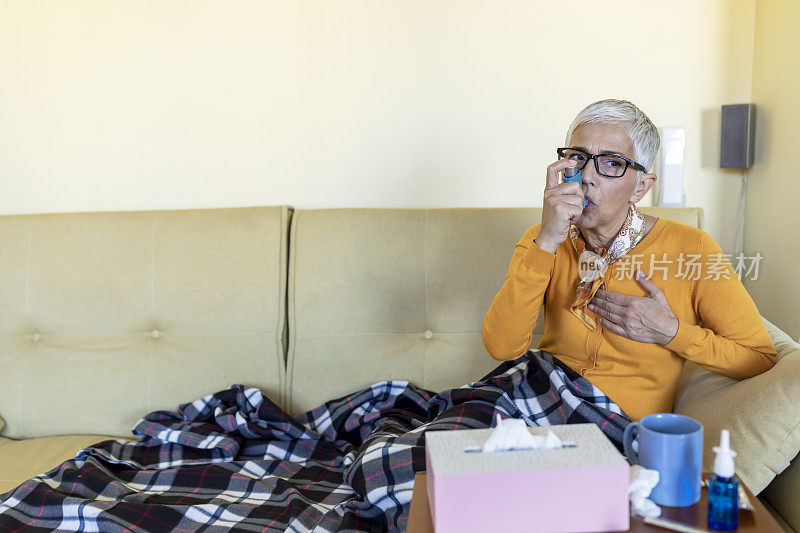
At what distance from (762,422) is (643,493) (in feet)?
1.45

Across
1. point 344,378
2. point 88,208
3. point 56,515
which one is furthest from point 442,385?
point 88,208

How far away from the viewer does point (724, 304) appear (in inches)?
48.9

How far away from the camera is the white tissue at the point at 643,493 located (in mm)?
769

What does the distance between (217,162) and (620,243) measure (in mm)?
1191

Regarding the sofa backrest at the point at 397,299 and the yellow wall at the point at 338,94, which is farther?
the yellow wall at the point at 338,94

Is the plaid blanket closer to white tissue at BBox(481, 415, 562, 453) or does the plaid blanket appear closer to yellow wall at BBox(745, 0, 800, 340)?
white tissue at BBox(481, 415, 562, 453)

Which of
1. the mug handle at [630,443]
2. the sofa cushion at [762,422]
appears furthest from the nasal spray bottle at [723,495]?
the sofa cushion at [762,422]

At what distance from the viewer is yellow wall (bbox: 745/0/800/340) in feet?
5.24

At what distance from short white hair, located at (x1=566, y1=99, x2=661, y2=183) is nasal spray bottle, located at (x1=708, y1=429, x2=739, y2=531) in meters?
0.68

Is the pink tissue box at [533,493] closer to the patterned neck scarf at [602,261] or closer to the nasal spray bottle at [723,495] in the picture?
the nasal spray bottle at [723,495]

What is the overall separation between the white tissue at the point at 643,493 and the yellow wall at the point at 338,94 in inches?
47.9

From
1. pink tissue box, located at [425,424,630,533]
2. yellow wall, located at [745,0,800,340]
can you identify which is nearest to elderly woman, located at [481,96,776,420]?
yellow wall, located at [745,0,800,340]

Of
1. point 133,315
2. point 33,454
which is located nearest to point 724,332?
Answer: point 133,315

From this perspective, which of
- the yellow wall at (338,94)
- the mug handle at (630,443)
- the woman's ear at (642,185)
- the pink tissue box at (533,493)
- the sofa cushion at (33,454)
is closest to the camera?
the pink tissue box at (533,493)
